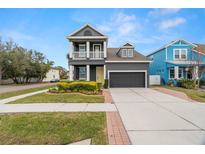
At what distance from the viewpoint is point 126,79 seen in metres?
21.4

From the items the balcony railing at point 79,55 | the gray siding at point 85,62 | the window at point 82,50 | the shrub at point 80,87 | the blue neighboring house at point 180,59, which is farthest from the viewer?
the blue neighboring house at point 180,59

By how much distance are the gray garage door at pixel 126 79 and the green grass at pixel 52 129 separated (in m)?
14.7

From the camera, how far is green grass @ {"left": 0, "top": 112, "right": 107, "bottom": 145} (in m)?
4.54

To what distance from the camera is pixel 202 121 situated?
619 centimetres

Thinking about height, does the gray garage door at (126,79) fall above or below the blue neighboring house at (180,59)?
below

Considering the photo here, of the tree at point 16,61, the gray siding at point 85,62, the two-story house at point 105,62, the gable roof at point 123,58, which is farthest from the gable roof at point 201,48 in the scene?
the tree at point 16,61

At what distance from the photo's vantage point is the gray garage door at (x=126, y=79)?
21.3 m

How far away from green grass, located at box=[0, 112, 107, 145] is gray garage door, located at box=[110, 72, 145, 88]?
14659 mm

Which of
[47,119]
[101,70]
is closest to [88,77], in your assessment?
[101,70]

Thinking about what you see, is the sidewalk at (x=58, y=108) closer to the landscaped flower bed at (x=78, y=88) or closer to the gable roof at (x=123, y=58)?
the landscaped flower bed at (x=78, y=88)

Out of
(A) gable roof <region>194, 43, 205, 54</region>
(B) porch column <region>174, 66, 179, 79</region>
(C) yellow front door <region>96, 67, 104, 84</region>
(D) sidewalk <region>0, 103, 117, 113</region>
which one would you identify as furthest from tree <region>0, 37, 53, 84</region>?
(A) gable roof <region>194, 43, 205, 54</region>

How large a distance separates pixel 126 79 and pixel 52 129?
55.3 ft

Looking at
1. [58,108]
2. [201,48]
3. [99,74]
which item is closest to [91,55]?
[99,74]
